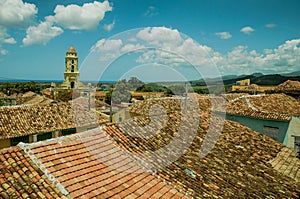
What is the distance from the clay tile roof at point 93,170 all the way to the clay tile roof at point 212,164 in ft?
1.08

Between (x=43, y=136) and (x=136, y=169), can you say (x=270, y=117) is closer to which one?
(x=136, y=169)

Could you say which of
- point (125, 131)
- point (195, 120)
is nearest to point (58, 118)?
point (195, 120)

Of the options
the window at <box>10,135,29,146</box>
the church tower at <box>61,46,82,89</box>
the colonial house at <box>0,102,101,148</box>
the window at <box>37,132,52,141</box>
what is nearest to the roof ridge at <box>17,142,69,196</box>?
the colonial house at <box>0,102,101,148</box>

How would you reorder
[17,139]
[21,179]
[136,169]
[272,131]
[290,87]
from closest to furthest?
[21,179]
[136,169]
[272,131]
[17,139]
[290,87]

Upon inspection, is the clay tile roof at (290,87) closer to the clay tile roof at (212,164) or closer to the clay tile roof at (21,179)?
the clay tile roof at (212,164)

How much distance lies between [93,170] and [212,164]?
3.28m

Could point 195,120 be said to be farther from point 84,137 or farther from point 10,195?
point 10,195

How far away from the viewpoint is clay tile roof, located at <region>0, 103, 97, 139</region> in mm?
16250

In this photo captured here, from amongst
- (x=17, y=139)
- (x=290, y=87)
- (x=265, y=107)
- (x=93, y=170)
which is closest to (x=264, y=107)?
(x=265, y=107)

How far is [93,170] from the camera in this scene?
16.4 ft

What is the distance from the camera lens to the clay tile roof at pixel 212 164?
18.1ft

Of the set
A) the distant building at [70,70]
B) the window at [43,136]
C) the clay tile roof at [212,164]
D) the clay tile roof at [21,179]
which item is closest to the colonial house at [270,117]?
the clay tile roof at [212,164]

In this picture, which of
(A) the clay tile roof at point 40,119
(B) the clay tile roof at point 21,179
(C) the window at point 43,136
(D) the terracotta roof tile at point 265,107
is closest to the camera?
(B) the clay tile roof at point 21,179

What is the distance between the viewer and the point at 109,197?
4367mm
